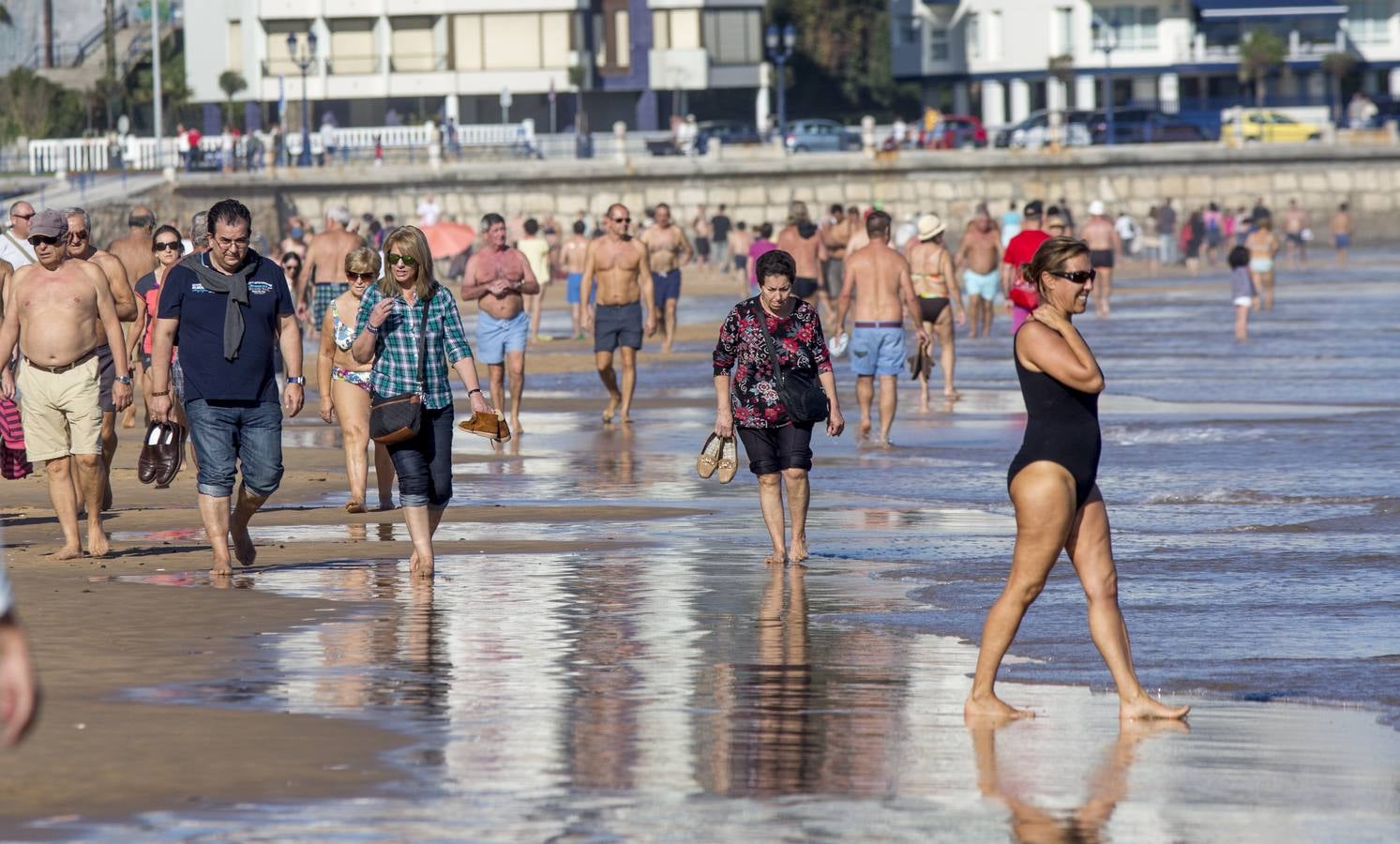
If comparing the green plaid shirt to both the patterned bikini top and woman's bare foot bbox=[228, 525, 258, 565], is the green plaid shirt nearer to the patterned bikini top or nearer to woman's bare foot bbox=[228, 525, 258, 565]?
woman's bare foot bbox=[228, 525, 258, 565]

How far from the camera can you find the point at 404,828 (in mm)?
5781

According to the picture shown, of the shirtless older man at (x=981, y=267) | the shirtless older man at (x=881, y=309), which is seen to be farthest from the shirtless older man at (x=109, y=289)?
the shirtless older man at (x=981, y=267)

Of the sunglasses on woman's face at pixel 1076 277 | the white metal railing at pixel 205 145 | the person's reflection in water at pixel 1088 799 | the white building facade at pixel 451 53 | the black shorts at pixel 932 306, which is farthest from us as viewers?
the white building facade at pixel 451 53

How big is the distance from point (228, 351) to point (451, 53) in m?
64.9

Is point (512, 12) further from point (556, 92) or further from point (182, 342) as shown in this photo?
point (182, 342)

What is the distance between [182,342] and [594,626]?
2.30 meters

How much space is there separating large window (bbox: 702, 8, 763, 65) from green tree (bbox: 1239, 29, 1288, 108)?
629 inches

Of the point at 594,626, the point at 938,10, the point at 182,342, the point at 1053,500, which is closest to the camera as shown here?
the point at 1053,500

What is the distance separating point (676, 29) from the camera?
76125 mm

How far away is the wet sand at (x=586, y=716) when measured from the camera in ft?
19.5

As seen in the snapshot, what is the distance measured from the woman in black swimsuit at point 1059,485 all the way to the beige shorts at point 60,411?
504 cm

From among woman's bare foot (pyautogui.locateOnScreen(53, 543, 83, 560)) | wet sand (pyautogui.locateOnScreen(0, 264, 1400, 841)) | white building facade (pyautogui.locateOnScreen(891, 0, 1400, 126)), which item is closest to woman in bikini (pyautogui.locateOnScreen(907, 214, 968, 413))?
wet sand (pyautogui.locateOnScreen(0, 264, 1400, 841))

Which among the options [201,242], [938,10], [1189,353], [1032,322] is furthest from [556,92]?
[1032,322]

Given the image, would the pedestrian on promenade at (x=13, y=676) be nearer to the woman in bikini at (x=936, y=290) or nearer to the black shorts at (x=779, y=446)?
the black shorts at (x=779, y=446)
